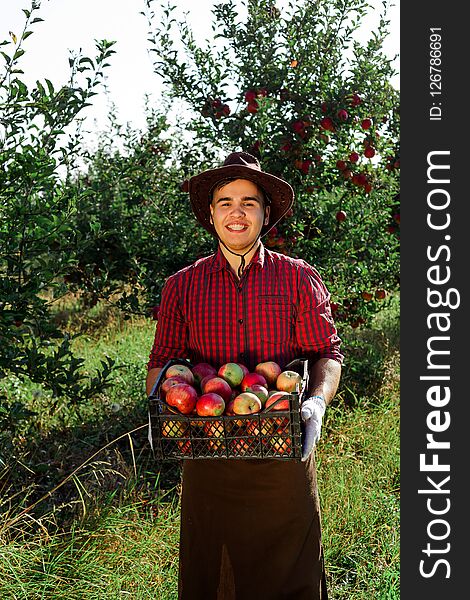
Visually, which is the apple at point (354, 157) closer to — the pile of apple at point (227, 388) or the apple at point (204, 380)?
the pile of apple at point (227, 388)

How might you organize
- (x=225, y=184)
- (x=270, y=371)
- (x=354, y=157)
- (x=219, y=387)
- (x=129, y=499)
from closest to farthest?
(x=219, y=387), (x=270, y=371), (x=225, y=184), (x=129, y=499), (x=354, y=157)

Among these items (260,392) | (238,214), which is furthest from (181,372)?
(238,214)

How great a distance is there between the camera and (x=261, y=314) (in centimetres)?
228

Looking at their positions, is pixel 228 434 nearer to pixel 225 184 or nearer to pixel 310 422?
pixel 310 422

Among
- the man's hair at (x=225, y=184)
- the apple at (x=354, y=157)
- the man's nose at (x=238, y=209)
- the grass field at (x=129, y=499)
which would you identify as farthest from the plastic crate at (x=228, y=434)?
the apple at (x=354, y=157)

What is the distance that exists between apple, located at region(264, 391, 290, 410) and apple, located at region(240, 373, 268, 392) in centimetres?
10

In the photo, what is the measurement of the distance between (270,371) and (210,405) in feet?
0.88

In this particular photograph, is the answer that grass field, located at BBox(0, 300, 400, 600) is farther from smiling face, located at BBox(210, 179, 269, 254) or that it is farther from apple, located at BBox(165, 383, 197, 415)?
smiling face, located at BBox(210, 179, 269, 254)

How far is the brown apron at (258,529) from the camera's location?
7.39ft

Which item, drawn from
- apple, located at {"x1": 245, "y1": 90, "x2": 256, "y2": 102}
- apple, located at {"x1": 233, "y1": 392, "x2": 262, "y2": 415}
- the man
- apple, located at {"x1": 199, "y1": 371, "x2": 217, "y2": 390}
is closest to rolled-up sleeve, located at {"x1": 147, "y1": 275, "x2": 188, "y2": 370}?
the man

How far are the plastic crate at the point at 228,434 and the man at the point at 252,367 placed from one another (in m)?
0.29

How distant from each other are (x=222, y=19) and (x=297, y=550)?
3.61m

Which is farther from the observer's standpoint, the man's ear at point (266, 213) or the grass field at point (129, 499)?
the grass field at point (129, 499)

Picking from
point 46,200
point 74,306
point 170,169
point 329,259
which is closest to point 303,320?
point 46,200
